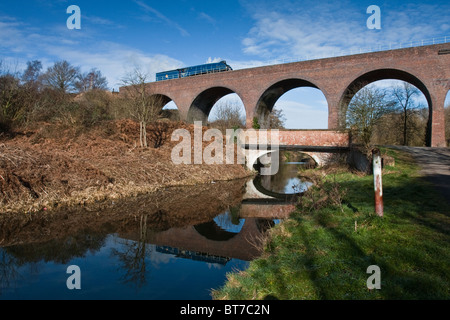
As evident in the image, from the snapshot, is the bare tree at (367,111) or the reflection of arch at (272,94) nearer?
the bare tree at (367,111)

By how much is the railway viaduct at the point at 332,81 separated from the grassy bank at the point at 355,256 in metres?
14.0

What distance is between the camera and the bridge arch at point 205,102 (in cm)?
2809

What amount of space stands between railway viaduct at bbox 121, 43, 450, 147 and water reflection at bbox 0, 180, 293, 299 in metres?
13.6

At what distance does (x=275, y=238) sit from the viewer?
203 inches

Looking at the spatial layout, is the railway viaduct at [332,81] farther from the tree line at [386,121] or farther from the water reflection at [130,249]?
the water reflection at [130,249]

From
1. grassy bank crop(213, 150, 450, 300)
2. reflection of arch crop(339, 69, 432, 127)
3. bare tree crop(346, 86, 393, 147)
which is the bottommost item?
grassy bank crop(213, 150, 450, 300)

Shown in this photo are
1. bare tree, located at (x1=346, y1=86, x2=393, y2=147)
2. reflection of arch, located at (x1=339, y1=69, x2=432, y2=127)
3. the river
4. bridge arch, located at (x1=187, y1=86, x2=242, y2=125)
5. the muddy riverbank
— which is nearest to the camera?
the river

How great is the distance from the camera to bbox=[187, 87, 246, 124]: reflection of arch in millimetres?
28153

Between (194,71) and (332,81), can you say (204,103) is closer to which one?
(194,71)

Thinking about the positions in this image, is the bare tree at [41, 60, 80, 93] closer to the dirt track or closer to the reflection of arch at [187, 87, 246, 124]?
the reflection of arch at [187, 87, 246, 124]

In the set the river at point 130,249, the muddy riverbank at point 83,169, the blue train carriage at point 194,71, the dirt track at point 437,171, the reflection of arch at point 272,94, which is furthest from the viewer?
the blue train carriage at point 194,71

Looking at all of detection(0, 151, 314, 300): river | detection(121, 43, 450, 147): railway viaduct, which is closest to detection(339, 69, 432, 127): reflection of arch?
detection(121, 43, 450, 147): railway viaduct

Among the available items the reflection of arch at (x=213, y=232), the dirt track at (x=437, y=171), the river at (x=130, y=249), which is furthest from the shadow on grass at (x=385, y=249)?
the reflection of arch at (x=213, y=232)
